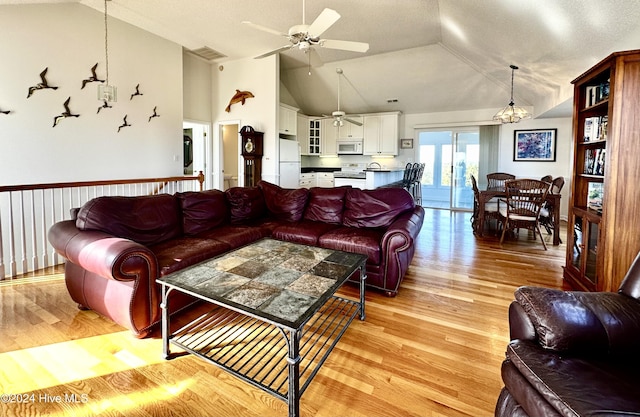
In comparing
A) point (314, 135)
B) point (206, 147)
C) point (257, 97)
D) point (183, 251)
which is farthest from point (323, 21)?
point (314, 135)

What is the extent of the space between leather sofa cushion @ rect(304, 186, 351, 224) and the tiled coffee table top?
1.24 meters

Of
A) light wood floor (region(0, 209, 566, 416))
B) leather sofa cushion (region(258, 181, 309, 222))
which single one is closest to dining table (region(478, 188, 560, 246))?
light wood floor (region(0, 209, 566, 416))

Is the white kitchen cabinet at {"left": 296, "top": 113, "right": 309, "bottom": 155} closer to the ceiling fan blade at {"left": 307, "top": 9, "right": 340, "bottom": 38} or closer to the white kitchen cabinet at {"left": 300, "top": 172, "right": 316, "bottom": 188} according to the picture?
the white kitchen cabinet at {"left": 300, "top": 172, "right": 316, "bottom": 188}

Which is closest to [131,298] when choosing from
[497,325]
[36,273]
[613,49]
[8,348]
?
[8,348]

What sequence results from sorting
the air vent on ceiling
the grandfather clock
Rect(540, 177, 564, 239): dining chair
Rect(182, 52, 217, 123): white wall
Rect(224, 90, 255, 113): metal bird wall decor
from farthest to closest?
Rect(224, 90, 255, 113): metal bird wall decor, Rect(182, 52, 217, 123): white wall, the grandfather clock, the air vent on ceiling, Rect(540, 177, 564, 239): dining chair

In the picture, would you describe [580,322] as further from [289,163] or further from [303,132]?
[303,132]

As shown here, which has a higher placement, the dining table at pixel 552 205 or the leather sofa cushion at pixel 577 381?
the dining table at pixel 552 205

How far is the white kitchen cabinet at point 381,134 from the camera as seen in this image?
26.5 ft

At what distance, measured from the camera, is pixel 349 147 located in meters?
8.62

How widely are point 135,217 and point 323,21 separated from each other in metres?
2.35

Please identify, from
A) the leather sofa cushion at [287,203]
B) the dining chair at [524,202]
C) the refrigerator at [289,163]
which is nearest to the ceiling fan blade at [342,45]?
the leather sofa cushion at [287,203]

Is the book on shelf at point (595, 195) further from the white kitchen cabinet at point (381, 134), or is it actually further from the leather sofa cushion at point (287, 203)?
the white kitchen cabinet at point (381, 134)

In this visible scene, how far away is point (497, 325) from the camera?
7.85 ft

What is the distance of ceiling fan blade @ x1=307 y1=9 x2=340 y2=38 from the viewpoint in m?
2.58
